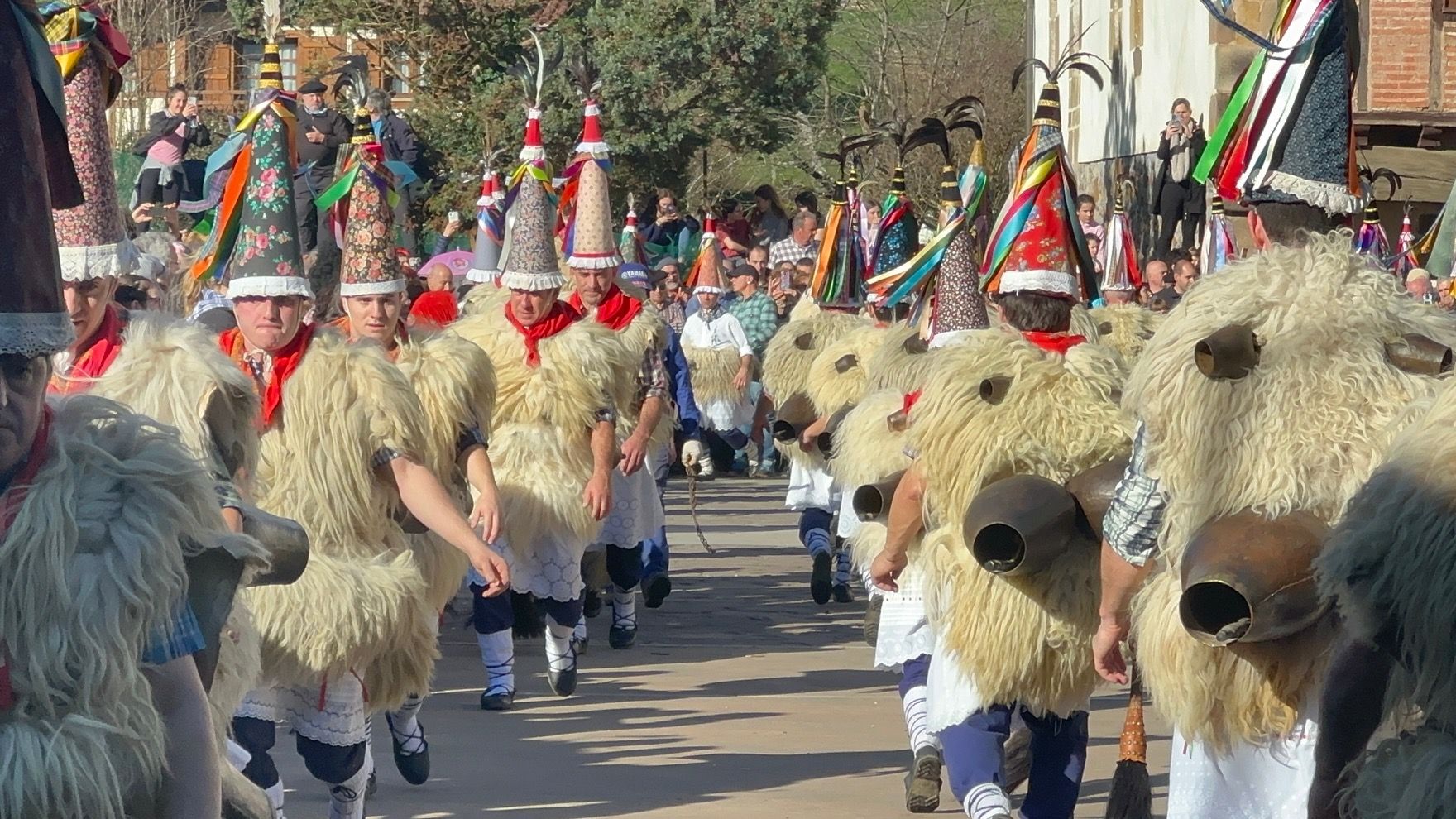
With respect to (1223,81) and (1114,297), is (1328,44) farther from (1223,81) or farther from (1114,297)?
(1223,81)

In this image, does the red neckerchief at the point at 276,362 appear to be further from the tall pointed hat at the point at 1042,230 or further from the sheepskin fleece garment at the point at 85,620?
the sheepskin fleece garment at the point at 85,620

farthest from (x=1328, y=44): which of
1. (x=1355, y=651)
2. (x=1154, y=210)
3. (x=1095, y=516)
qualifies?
(x=1154, y=210)

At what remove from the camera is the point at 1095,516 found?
19.2 feet

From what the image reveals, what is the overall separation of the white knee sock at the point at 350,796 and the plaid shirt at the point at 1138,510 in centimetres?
238

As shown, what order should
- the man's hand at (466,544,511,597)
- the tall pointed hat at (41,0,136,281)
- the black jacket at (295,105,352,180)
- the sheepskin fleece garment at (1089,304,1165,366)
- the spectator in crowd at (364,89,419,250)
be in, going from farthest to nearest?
the spectator in crowd at (364,89,419,250) → the black jacket at (295,105,352,180) → the sheepskin fleece garment at (1089,304,1165,366) → the man's hand at (466,544,511,597) → the tall pointed hat at (41,0,136,281)

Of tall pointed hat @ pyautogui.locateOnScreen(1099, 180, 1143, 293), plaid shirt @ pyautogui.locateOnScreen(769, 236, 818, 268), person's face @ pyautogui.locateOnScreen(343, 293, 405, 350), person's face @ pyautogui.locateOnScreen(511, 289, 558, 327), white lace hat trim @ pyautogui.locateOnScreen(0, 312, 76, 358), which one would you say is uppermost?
white lace hat trim @ pyautogui.locateOnScreen(0, 312, 76, 358)

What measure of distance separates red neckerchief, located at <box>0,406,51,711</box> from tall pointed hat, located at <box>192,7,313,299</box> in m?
3.24

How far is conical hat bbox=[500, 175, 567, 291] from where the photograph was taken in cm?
987

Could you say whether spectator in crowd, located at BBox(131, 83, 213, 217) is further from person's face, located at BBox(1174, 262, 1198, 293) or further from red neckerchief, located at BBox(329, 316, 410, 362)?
person's face, located at BBox(1174, 262, 1198, 293)

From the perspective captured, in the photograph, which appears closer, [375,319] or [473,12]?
[375,319]

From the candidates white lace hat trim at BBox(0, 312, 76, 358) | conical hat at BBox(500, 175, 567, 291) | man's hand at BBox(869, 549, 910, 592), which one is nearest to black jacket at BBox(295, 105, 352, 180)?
conical hat at BBox(500, 175, 567, 291)

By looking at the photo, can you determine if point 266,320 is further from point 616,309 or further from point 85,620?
point 616,309

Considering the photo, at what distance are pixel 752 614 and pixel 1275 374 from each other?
8272 millimetres

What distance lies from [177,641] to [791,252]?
2026 centimetres
